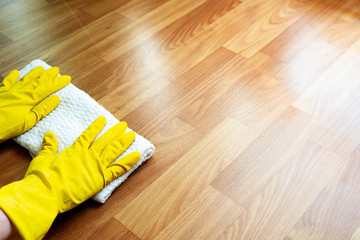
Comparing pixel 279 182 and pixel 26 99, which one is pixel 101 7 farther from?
pixel 279 182

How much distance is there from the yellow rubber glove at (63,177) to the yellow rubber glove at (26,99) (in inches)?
3.8

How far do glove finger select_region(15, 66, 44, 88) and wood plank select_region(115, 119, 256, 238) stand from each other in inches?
21.0

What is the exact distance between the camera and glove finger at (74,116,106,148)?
1.07 metres

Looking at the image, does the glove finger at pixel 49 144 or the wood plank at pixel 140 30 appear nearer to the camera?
the glove finger at pixel 49 144

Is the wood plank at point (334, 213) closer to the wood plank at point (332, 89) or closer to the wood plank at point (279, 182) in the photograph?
the wood plank at point (279, 182)

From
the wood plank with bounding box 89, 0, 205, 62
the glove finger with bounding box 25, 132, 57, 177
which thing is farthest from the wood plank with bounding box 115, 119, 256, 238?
the wood plank with bounding box 89, 0, 205, 62

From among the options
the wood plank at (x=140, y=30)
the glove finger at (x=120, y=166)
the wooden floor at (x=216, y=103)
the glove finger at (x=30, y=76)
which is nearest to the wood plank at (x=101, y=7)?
the wooden floor at (x=216, y=103)

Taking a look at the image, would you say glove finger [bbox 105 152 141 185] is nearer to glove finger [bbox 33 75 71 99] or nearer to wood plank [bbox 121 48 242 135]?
wood plank [bbox 121 48 242 135]

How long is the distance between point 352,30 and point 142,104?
879 millimetres

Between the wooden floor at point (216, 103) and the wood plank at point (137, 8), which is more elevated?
the wood plank at point (137, 8)

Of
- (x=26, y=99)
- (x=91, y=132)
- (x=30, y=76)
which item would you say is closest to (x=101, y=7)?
(x=30, y=76)

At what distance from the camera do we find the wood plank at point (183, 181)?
97 cm

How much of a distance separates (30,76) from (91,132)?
32cm

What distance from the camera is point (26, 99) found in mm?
1152
